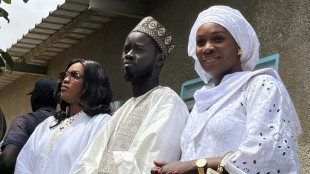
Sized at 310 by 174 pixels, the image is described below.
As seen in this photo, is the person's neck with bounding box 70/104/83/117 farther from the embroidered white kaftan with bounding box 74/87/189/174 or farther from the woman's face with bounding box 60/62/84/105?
the embroidered white kaftan with bounding box 74/87/189/174

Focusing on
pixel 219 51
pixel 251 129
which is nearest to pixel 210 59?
pixel 219 51

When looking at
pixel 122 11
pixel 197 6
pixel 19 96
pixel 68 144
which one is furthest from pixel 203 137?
pixel 19 96

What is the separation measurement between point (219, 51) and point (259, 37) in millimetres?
2415

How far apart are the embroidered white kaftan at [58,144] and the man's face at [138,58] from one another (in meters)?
0.74

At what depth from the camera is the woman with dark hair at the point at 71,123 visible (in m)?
4.84

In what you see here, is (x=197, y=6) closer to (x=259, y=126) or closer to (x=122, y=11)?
(x=122, y=11)

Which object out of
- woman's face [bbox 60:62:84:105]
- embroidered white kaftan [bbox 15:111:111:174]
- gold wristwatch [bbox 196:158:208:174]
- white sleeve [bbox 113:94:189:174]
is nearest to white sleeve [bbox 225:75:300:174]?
gold wristwatch [bbox 196:158:208:174]

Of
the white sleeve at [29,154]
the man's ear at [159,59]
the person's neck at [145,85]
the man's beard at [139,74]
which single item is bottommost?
the white sleeve at [29,154]

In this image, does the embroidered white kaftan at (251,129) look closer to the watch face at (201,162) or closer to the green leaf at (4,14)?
the watch face at (201,162)

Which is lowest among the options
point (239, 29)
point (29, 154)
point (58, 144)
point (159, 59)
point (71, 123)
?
point (29, 154)

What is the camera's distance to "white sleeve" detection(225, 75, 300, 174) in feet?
9.50

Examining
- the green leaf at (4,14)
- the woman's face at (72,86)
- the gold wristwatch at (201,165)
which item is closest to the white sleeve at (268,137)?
the gold wristwatch at (201,165)

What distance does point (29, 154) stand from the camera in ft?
17.3

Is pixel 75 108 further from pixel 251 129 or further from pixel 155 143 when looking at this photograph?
pixel 251 129
